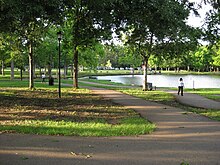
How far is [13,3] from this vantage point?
1125cm

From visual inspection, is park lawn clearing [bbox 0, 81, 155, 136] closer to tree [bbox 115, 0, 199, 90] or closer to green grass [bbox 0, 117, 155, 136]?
green grass [bbox 0, 117, 155, 136]

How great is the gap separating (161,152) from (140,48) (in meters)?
20.9

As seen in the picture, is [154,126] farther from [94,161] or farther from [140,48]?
[140,48]

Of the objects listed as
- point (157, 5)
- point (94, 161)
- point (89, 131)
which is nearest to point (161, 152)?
point (94, 161)

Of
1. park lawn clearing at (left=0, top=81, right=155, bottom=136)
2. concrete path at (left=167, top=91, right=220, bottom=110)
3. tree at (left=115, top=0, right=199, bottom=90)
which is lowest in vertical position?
concrete path at (left=167, top=91, right=220, bottom=110)

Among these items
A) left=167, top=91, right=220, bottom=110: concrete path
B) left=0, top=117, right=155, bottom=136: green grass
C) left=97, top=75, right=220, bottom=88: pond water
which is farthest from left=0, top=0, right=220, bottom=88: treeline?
left=97, top=75, right=220, bottom=88: pond water

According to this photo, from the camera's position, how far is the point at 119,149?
23.6 feet

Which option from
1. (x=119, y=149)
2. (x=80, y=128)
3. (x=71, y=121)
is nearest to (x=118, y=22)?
(x=71, y=121)

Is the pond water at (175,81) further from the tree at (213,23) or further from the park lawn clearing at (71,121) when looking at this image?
the park lawn clearing at (71,121)

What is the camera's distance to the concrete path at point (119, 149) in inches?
249

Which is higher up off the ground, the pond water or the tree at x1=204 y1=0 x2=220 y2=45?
the tree at x1=204 y1=0 x2=220 y2=45

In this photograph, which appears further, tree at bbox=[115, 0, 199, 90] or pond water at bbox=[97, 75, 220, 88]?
pond water at bbox=[97, 75, 220, 88]

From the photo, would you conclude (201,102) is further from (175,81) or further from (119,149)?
(175,81)

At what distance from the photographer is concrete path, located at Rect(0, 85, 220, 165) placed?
632 cm
